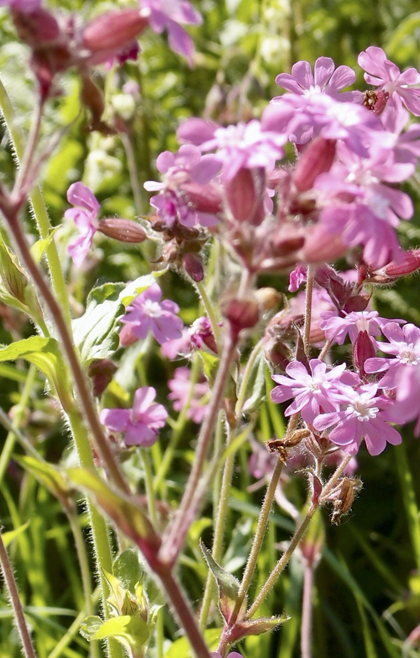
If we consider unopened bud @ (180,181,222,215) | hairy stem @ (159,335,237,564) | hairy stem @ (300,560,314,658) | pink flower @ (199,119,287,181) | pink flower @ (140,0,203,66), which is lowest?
hairy stem @ (300,560,314,658)

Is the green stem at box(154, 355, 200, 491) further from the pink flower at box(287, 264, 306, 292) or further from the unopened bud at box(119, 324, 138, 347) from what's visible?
the pink flower at box(287, 264, 306, 292)

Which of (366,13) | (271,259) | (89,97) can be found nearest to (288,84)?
(89,97)

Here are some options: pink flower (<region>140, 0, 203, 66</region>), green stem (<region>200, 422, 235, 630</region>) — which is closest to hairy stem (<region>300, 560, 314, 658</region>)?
green stem (<region>200, 422, 235, 630</region>)

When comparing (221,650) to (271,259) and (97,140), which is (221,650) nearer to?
(271,259)

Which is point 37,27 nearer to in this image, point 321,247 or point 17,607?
point 321,247

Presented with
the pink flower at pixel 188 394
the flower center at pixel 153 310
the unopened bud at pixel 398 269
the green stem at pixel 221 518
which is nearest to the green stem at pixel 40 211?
the flower center at pixel 153 310
